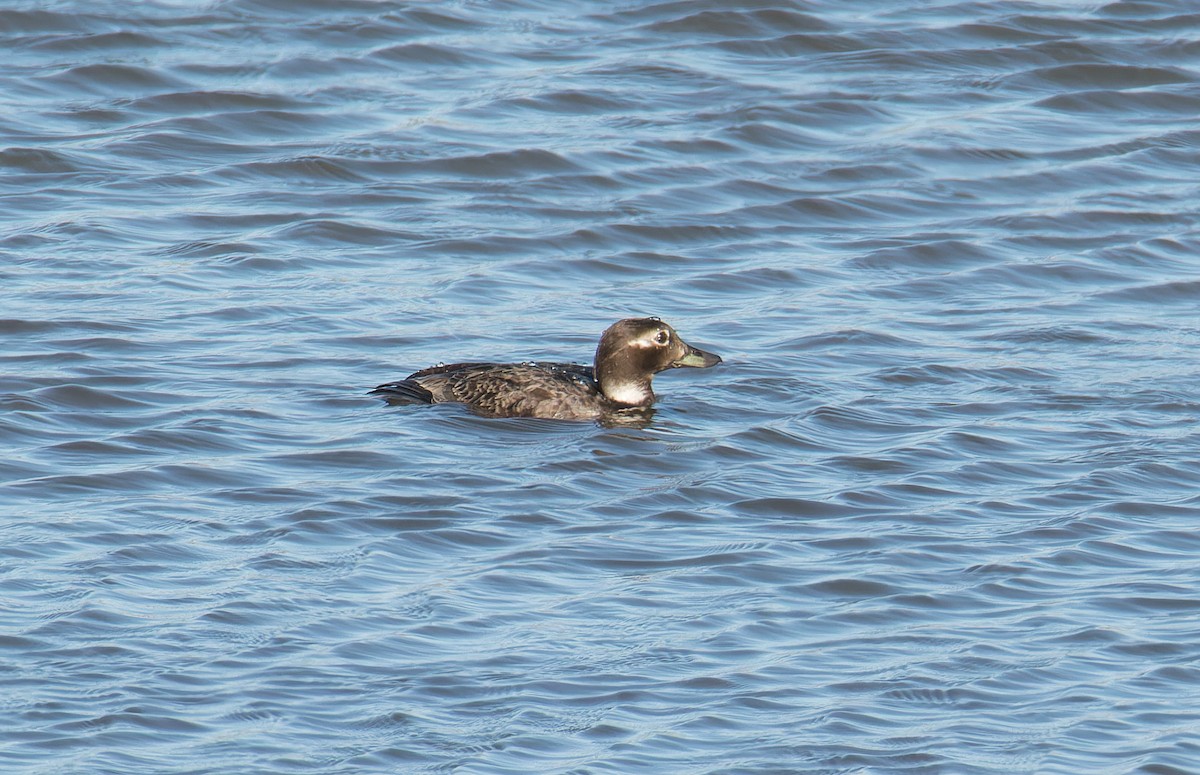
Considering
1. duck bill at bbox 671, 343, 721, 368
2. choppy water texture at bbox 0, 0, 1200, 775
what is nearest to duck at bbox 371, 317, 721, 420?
duck bill at bbox 671, 343, 721, 368

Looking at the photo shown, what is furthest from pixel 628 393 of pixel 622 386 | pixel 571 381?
pixel 571 381

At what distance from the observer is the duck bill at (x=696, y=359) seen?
464 inches

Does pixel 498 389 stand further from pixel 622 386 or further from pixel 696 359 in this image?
pixel 696 359

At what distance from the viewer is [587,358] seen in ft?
41.3

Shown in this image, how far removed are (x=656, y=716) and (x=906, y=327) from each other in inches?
239

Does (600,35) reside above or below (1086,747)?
above

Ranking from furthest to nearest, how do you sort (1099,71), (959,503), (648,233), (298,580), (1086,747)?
(1099,71) < (648,233) < (959,503) < (298,580) < (1086,747)

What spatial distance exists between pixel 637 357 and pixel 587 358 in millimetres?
980

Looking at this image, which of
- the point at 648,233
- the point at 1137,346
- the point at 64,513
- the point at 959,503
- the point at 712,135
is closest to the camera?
the point at 64,513

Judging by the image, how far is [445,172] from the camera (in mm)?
15570

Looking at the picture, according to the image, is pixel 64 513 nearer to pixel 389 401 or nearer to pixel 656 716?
pixel 389 401

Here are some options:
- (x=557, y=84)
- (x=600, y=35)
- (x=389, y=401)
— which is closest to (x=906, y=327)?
(x=389, y=401)

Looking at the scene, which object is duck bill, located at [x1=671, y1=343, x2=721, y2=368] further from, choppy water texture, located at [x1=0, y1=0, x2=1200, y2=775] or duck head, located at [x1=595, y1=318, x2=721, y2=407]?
choppy water texture, located at [x1=0, y1=0, x2=1200, y2=775]

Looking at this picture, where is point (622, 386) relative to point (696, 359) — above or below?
below
